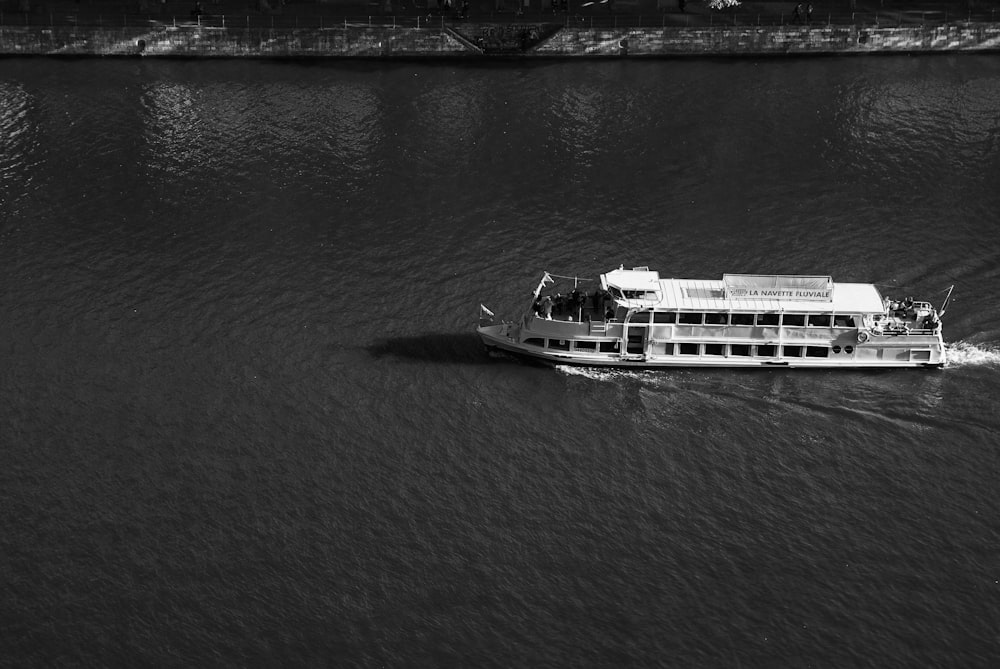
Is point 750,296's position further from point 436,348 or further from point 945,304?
point 436,348

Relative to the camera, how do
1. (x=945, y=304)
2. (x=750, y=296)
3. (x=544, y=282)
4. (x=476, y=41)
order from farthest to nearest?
(x=476, y=41)
(x=544, y=282)
(x=945, y=304)
(x=750, y=296)

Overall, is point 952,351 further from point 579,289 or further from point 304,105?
point 304,105

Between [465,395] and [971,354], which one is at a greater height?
[971,354]

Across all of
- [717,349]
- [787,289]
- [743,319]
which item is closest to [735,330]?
[743,319]

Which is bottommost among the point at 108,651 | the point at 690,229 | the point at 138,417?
the point at 108,651

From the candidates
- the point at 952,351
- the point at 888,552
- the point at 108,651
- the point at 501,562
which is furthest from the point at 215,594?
the point at 952,351

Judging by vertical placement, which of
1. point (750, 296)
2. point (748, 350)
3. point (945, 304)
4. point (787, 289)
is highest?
point (787, 289)
